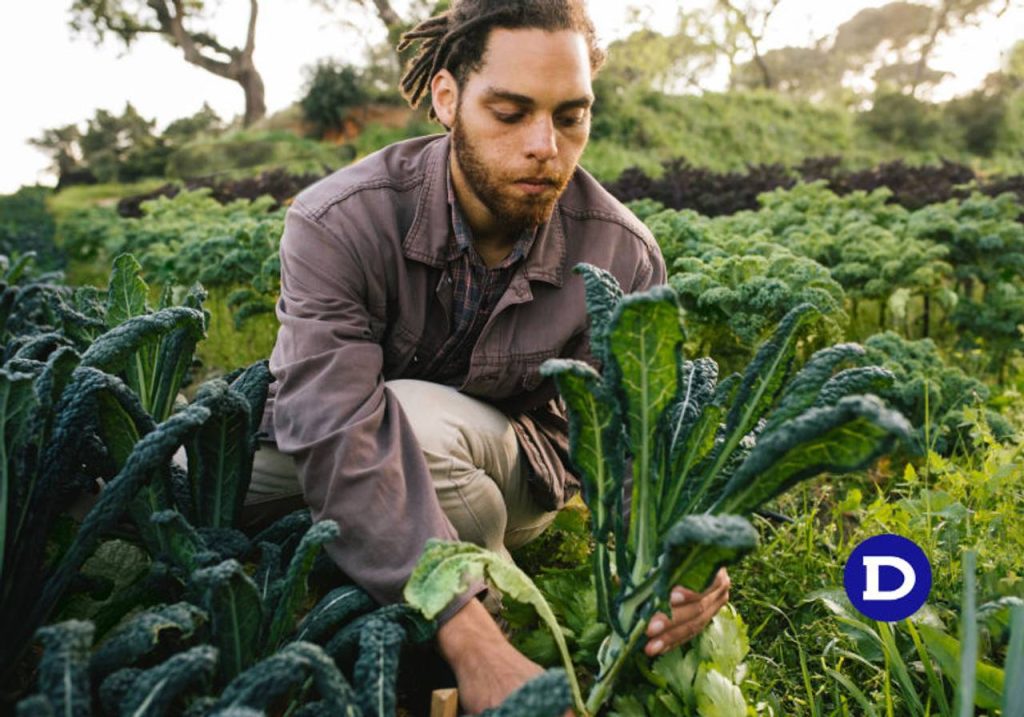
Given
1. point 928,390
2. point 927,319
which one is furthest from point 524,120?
point 927,319

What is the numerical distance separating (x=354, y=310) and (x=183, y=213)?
6.63 metres

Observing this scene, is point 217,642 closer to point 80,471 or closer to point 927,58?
→ point 80,471

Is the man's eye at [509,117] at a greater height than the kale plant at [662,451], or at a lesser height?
greater

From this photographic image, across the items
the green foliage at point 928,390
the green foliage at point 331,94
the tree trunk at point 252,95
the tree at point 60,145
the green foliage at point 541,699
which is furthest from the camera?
the tree trunk at point 252,95

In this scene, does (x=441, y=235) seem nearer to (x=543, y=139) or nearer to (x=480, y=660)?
(x=543, y=139)

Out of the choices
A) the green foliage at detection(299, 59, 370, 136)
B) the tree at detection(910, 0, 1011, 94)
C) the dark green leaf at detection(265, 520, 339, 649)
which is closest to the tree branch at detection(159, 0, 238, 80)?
the green foliage at detection(299, 59, 370, 136)

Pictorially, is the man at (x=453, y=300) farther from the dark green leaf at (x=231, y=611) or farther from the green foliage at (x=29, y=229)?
the green foliage at (x=29, y=229)

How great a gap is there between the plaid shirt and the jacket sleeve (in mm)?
258

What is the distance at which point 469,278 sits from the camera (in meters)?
2.22

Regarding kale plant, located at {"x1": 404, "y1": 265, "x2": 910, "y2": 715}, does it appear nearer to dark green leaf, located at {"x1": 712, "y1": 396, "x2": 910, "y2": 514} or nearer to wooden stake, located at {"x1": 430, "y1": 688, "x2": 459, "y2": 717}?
dark green leaf, located at {"x1": 712, "y1": 396, "x2": 910, "y2": 514}

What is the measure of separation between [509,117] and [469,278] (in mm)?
433

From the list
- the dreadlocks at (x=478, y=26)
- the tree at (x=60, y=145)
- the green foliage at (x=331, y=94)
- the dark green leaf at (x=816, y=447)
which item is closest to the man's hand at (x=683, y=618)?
the dark green leaf at (x=816, y=447)

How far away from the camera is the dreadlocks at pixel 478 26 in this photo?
6.70 ft

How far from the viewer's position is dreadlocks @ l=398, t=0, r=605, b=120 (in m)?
2.04
